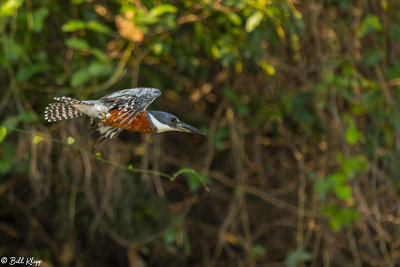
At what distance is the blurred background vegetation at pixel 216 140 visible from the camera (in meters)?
2.76

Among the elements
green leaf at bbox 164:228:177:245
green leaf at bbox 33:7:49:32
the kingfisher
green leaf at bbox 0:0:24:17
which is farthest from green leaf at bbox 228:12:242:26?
the kingfisher

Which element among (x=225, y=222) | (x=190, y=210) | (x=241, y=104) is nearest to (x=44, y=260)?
(x=190, y=210)

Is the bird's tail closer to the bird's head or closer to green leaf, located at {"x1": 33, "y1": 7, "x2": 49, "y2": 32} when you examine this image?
the bird's head

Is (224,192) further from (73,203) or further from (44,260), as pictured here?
(44,260)

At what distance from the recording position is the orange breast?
3.63ft

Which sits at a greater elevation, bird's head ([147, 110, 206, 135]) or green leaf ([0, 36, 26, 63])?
bird's head ([147, 110, 206, 135])

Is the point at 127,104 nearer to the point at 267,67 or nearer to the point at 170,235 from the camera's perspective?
the point at 267,67

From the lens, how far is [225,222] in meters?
3.24

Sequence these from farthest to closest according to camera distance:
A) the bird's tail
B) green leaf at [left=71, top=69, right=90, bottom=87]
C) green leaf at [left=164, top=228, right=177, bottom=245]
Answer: green leaf at [left=164, top=228, right=177, bottom=245] < green leaf at [left=71, top=69, right=90, bottom=87] < the bird's tail

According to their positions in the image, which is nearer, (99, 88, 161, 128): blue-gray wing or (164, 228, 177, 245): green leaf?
(99, 88, 161, 128): blue-gray wing

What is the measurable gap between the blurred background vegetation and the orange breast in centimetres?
132

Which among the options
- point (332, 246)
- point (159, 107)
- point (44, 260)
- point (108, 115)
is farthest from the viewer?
point (44, 260)

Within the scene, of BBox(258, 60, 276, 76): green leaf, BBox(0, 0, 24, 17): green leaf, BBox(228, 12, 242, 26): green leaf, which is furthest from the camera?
BBox(258, 60, 276, 76): green leaf

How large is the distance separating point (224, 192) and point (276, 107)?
0.67 m
